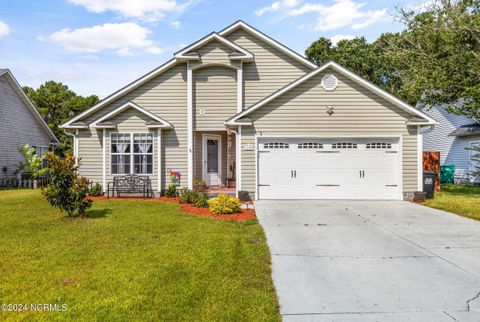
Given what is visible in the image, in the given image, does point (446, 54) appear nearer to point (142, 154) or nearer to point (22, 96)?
point (142, 154)

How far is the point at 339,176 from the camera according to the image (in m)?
12.4

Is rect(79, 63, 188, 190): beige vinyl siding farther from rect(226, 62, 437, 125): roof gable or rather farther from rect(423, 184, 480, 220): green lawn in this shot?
rect(423, 184, 480, 220): green lawn

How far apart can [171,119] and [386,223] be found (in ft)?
32.0

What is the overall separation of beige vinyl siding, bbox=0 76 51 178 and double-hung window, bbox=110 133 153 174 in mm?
10328

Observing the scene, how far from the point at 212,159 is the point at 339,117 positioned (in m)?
6.30

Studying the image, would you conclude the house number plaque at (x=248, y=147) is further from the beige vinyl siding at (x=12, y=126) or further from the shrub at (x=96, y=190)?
the beige vinyl siding at (x=12, y=126)

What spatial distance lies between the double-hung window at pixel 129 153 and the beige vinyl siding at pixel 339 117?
446 cm

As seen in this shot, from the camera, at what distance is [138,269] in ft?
15.9

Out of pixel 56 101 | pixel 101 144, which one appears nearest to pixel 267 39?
pixel 101 144

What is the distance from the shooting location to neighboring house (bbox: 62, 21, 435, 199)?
12.4m

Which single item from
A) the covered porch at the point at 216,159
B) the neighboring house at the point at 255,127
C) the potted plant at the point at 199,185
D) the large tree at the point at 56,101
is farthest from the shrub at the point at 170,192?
the large tree at the point at 56,101

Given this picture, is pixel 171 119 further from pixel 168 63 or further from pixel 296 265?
pixel 296 265

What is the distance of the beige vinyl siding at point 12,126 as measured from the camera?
754 inches

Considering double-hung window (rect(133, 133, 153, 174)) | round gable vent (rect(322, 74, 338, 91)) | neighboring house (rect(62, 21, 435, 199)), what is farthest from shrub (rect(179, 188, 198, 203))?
round gable vent (rect(322, 74, 338, 91))
